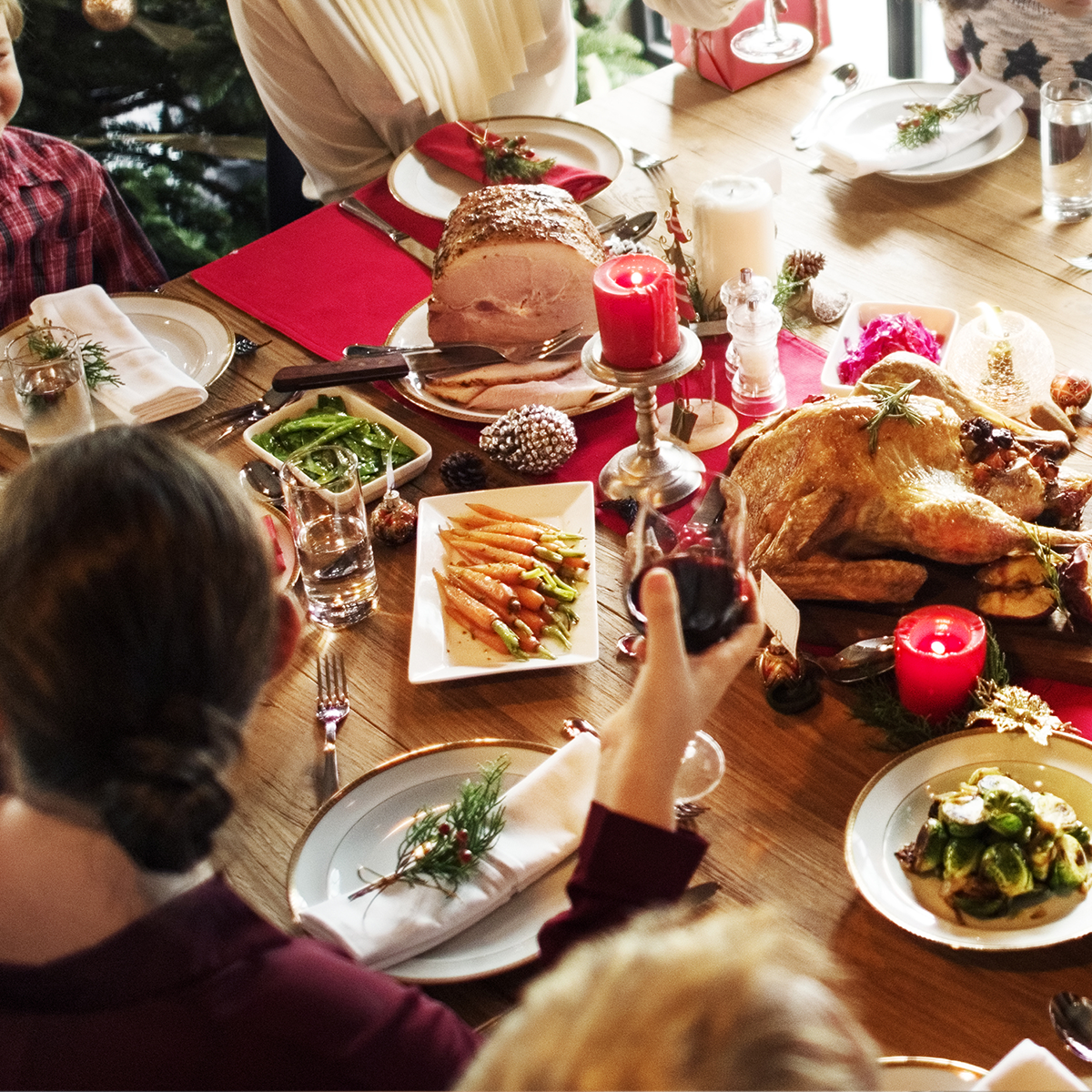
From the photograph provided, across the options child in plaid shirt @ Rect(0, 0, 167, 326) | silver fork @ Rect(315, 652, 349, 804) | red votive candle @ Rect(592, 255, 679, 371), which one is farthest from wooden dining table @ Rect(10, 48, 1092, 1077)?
child in plaid shirt @ Rect(0, 0, 167, 326)

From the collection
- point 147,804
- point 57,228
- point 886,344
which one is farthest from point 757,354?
point 57,228

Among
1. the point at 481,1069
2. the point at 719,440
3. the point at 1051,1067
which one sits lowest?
the point at 719,440

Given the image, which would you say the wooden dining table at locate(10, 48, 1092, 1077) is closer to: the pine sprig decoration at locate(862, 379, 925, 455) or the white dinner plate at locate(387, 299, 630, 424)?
the white dinner plate at locate(387, 299, 630, 424)

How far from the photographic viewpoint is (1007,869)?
3.58ft

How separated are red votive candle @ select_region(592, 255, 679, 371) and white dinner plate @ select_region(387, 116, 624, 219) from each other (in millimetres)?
816

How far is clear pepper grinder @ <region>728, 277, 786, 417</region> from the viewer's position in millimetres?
1780

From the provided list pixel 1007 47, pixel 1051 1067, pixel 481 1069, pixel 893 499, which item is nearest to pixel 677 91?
pixel 1007 47

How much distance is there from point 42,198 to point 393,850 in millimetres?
1877

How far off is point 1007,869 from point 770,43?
1984 mm

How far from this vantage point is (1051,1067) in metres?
0.92

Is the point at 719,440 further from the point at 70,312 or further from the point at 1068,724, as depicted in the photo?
the point at 70,312

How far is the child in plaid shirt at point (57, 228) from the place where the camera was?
8.34 ft

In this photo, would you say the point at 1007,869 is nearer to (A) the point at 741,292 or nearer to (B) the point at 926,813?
(B) the point at 926,813

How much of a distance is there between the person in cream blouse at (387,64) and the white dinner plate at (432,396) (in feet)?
2.43
